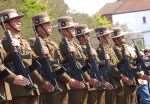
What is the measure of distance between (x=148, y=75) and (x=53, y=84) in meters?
4.65

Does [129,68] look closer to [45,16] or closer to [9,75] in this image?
[45,16]

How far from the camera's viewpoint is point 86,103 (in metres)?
11.0

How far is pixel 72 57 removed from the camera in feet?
33.3

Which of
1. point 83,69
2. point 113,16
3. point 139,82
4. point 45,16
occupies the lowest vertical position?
point 113,16

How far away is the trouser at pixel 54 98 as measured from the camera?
9.64 metres

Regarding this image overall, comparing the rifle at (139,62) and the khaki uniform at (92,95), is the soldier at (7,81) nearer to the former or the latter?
the khaki uniform at (92,95)

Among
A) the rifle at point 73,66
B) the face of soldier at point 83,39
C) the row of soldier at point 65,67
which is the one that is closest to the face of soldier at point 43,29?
the row of soldier at point 65,67

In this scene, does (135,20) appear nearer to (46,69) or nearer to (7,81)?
(46,69)

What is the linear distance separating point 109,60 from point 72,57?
7.89ft

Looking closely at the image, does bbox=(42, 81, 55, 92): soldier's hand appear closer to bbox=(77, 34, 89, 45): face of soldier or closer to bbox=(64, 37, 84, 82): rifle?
bbox=(64, 37, 84, 82): rifle

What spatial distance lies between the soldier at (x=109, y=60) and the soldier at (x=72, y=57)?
1.26 meters

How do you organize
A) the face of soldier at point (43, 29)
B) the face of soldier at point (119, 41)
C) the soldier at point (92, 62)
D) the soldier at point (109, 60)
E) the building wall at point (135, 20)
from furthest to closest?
the building wall at point (135, 20)
the face of soldier at point (119, 41)
the soldier at point (109, 60)
the soldier at point (92, 62)
the face of soldier at point (43, 29)

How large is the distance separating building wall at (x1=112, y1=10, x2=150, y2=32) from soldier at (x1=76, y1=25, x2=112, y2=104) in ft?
240

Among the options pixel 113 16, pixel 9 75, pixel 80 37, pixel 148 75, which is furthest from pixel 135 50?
pixel 113 16
